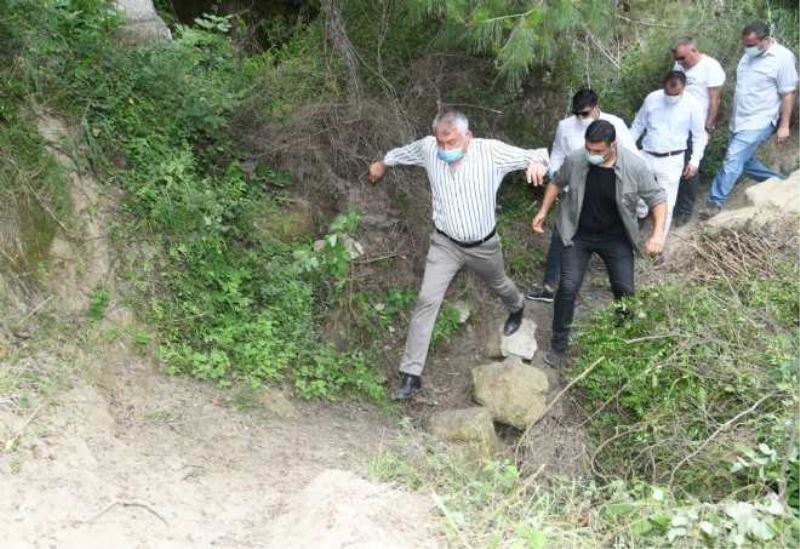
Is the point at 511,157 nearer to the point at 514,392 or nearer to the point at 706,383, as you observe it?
the point at 514,392

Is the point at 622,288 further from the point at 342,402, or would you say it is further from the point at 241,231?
the point at 241,231

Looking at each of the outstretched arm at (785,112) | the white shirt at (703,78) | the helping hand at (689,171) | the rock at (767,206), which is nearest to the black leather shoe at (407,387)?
the rock at (767,206)

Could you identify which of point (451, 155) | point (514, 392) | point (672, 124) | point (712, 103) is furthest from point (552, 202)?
point (712, 103)

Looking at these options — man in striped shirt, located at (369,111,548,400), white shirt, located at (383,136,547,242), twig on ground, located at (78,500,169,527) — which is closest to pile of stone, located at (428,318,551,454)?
man in striped shirt, located at (369,111,548,400)

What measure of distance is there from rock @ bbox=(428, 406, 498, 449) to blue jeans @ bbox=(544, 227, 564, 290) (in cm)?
164

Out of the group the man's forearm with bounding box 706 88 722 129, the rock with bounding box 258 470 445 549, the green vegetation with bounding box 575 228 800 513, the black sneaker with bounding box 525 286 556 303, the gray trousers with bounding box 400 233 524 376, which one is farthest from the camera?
the man's forearm with bounding box 706 88 722 129

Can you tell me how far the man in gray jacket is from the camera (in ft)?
16.3

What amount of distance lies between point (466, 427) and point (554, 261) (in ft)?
6.39

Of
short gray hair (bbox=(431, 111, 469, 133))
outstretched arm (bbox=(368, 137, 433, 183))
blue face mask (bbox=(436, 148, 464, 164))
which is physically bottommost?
outstretched arm (bbox=(368, 137, 433, 183))

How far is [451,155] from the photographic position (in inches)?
193

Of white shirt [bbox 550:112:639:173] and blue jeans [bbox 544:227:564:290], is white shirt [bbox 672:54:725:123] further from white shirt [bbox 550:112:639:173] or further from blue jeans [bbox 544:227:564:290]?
blue jeans [bbox 544:227:564:290]

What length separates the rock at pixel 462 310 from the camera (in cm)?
625

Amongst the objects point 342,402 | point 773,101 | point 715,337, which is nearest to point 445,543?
point 342,402

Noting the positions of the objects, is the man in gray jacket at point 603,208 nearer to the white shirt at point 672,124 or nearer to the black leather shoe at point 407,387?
the black leather shoe at point 407,387
